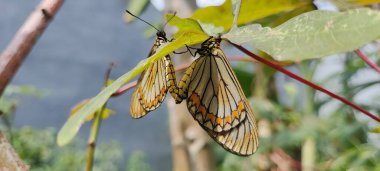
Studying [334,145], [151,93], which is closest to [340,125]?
[334,145]

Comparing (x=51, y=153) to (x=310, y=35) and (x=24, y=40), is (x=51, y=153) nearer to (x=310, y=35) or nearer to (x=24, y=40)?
(x=24, y=40)

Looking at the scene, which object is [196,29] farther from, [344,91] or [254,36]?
[344,91]

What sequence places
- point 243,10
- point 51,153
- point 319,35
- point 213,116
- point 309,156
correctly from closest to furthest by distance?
point 319,35 → point 213,116 → point 243,10 → point 309,156 → point 51,153

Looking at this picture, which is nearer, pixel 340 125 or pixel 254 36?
pixel 254 36

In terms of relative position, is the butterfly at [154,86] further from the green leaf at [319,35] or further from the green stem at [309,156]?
the green stem at [309,156]

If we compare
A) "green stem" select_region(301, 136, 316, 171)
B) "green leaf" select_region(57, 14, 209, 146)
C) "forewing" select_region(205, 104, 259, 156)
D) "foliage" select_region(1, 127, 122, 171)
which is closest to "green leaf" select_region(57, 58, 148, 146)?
"green leaf" select_region(57, 14, 209, 146)

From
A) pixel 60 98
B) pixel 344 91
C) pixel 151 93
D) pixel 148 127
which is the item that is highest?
pixel 151 93

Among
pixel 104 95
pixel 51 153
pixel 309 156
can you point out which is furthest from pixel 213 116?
pixel 51 153

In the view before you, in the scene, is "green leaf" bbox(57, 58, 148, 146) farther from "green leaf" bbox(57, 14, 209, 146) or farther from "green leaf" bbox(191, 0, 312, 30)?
"green leaf" bbox(191, 0, 312, 30)
